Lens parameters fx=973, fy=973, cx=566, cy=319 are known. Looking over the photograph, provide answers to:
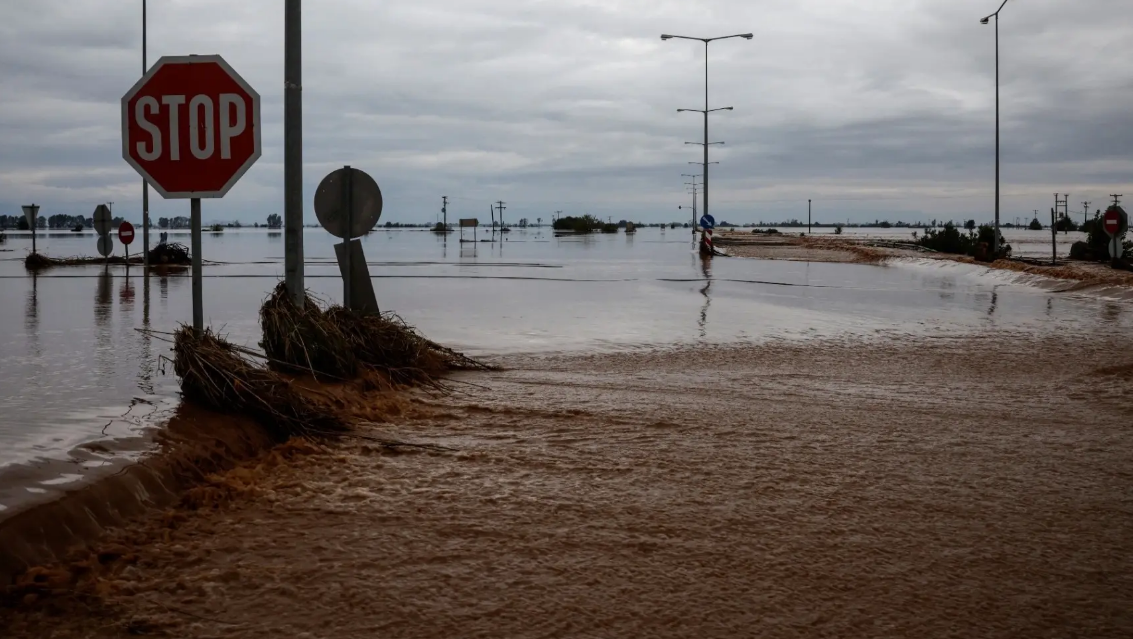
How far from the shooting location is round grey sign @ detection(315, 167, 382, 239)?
1101 cm

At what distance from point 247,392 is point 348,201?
14.3 feet

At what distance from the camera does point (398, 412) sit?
27.0 ft

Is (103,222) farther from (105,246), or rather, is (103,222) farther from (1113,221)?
(1113,221)

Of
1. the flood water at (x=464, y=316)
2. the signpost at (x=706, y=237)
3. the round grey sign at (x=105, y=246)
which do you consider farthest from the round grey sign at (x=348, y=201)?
the signpost at (x=706, y=237)

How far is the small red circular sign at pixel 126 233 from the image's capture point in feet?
117

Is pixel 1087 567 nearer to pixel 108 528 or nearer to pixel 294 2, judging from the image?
pixel 108 528

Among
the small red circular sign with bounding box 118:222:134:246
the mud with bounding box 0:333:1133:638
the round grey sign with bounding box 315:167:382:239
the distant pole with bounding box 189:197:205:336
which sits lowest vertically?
the mud with bounding box 0:333:1133:638

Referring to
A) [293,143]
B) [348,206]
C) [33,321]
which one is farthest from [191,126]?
[33,321]

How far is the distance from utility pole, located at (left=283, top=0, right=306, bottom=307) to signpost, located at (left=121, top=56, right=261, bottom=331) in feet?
6.05

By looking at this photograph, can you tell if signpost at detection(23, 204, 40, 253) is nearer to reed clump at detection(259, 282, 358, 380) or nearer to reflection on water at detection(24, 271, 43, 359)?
reflection on water at detection(24, 271, 43, 359)

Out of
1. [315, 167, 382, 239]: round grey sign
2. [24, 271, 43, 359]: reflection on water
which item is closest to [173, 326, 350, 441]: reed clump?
[315, 167, 382, 239]: round grey sign

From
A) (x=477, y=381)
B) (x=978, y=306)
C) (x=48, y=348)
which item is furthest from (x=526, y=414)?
(x=978, y=306)

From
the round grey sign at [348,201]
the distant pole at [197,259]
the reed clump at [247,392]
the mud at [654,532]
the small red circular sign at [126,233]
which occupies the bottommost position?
the mud at [654,532]

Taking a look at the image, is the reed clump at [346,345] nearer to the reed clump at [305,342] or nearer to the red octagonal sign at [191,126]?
the reed clump at [305,342]
